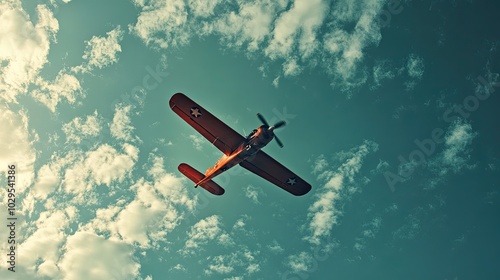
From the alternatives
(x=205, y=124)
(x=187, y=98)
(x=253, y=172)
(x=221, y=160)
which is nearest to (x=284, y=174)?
(x=253, y=172)

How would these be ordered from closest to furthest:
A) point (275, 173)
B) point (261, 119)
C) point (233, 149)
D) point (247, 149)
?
point (261, 119)
point (247, 149)
point (233, 149)
point (275, 173)

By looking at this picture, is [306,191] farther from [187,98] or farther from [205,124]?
[187,98]

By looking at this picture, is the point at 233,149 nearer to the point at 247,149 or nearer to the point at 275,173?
the point at 247,149

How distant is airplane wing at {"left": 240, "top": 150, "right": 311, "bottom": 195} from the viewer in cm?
2480

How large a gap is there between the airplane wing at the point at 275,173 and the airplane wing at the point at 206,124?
7.43ft

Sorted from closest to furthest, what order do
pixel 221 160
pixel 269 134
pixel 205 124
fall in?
1. pixel 269 134
2. pixel 205 124
3. pixel 221 160

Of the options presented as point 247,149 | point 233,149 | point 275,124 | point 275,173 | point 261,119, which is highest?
point 275,173

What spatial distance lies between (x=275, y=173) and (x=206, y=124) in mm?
7130

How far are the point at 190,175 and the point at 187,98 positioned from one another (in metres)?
7.67

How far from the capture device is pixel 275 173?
84.1 feet

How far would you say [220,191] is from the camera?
27688 millimetres

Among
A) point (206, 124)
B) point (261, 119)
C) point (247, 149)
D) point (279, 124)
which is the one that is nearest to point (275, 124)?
point (279, 124)

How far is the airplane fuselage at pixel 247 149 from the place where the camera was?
2122 cm

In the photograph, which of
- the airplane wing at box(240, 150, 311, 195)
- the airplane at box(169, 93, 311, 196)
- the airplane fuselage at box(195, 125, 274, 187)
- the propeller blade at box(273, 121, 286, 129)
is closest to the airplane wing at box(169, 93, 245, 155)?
the airplane at box(169, 93, 311, 196)
